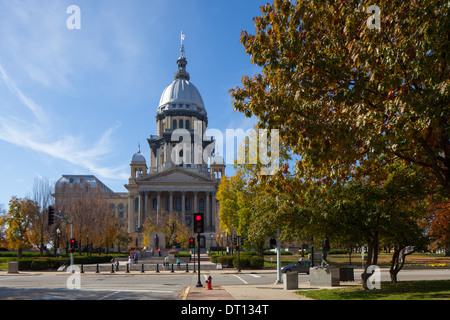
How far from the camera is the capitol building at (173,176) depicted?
364 ft

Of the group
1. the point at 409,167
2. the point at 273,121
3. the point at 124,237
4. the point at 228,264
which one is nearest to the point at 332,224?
the point at 409,167

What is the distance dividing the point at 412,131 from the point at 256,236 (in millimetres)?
18750

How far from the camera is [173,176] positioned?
111500 mm

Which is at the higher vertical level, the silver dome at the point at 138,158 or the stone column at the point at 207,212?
the silver dome at the point at 138,158

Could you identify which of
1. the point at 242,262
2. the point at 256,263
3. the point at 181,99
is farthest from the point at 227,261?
the point at 181,99

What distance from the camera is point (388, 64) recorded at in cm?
1150

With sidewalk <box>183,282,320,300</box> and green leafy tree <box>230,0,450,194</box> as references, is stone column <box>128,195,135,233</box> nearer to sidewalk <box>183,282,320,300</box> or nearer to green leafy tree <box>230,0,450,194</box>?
sidewalk <box>183,282,320,300</box>

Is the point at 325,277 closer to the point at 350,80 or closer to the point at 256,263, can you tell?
the point at 350,80

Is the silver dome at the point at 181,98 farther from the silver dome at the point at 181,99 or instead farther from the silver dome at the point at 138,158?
the silver dome at the point at 138,158

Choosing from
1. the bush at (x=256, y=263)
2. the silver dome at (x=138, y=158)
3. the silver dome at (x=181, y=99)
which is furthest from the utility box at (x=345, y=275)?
the silver dome at (x=181, y=99)

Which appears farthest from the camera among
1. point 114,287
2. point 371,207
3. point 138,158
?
point 138,158

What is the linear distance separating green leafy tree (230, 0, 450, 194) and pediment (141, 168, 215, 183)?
316ft

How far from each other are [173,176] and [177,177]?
1.07 metres

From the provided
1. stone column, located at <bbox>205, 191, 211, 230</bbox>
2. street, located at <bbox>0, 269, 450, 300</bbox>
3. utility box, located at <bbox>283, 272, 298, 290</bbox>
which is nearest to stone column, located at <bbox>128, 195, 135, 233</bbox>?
stone column, located at <bbox>205, 191, 211, 230</bbox>
